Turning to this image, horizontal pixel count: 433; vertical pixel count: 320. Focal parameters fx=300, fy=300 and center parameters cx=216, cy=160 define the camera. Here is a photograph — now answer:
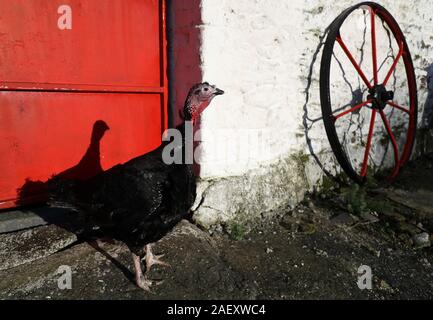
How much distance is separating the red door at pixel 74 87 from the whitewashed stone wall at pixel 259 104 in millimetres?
675

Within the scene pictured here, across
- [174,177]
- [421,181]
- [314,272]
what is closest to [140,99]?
[174,177]

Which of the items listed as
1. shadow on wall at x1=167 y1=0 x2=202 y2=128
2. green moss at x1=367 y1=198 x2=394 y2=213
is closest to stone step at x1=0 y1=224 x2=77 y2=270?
shadow on wall at x1=167 y1=0 x2=202 y2=128

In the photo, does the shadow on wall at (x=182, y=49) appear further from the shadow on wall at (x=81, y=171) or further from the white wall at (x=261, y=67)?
the shadow on wall at (x=81, y=171)

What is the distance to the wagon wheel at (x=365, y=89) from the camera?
3.45 metres

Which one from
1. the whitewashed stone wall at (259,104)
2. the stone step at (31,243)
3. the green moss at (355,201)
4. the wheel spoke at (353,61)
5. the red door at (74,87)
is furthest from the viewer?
the wheel spoke at (353,61)

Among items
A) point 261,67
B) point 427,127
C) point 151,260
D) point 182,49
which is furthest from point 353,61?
point 151,260

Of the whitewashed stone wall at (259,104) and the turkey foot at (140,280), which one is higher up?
the whitewashed stone wall at (259,104)

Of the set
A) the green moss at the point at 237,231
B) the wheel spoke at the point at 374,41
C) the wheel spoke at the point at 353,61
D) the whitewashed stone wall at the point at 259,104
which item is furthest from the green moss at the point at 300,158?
the wheel spoke at the point at 374,41

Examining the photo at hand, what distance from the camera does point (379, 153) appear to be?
4371 mm

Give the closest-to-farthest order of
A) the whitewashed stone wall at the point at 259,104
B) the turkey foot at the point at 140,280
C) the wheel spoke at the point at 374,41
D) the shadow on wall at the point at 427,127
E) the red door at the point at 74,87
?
the turkey foot at the point at 140,280 → the red door at the point at 74,87 → the whitewashed stone wall at the point at 259,104 → the wheel spoke at the point at 374,41 → the shadow on wall at the point at 427,127

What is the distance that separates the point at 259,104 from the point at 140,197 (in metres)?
1.63

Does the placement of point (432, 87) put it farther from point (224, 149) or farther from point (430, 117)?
point (224, 149)

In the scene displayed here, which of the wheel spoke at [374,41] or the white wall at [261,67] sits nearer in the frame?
the white wall at [261,67]

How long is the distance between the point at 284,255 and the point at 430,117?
4.31 m
